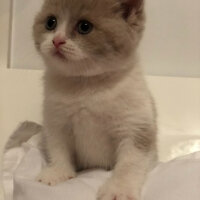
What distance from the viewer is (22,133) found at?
1.25m

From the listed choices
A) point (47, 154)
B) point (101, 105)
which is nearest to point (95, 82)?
point (101, 105)

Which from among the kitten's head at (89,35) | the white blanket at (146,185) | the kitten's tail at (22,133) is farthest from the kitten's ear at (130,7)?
the kitten's tail at (22,133)

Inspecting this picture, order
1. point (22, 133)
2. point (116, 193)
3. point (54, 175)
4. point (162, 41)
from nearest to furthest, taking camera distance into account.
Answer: point (116, 193) → point (54, 175) → point (22, 133) → point (162, 41)

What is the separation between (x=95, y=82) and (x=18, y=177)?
329mm

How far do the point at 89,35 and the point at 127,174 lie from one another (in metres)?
0.37

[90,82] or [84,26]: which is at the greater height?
[84,26]

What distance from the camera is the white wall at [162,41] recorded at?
5.27 feet

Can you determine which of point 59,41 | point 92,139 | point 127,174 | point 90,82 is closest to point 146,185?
point 127,174

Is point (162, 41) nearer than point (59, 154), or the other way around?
point (59, 154)

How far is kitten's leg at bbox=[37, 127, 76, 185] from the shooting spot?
3.09 ft

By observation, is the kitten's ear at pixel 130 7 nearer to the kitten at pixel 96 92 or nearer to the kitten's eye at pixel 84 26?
the kitten at pixel 96 92

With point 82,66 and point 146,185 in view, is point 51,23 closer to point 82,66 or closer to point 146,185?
point 82,66

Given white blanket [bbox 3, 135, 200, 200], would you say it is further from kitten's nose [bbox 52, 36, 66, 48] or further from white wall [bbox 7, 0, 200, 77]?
white wall [bbox 7, 0, 200, 77]

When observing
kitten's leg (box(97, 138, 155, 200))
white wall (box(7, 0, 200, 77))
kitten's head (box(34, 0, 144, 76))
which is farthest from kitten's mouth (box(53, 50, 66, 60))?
white wall (box(7, 0, 200, 77))
